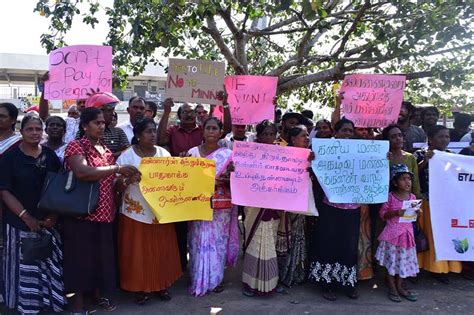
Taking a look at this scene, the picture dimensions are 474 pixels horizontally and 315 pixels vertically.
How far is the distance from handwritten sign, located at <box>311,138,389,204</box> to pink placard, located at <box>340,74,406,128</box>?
30.0 inches

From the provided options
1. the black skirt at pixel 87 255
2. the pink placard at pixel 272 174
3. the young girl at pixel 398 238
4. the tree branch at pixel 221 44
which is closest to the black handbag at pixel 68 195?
the black skirt at pixel 87 255

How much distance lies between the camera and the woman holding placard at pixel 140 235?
3.67 meters

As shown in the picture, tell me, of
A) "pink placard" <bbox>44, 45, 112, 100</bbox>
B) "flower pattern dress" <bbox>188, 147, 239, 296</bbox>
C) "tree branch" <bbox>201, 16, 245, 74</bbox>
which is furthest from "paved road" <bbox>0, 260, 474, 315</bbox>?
"tree branch" <bbox>201, 16, 245, 74</bbox>

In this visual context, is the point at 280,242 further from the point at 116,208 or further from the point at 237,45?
the point at 237,45

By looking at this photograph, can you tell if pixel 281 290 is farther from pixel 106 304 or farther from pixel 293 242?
pixel 106 304

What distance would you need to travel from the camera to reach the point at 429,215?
4492mm

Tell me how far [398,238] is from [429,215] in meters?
0.67

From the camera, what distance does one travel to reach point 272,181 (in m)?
4.02

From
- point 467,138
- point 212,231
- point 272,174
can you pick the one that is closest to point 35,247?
point 212,231

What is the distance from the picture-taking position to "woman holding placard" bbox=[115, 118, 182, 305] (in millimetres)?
3670

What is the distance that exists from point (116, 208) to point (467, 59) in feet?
17.8

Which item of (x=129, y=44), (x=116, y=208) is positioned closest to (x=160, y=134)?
(x=116, y=208)

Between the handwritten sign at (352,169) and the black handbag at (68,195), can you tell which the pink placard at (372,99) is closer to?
the handwritten sign at (352,169)

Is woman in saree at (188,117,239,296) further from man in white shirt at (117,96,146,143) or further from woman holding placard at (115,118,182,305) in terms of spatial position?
man in white shirt at (117,96,146,143)
